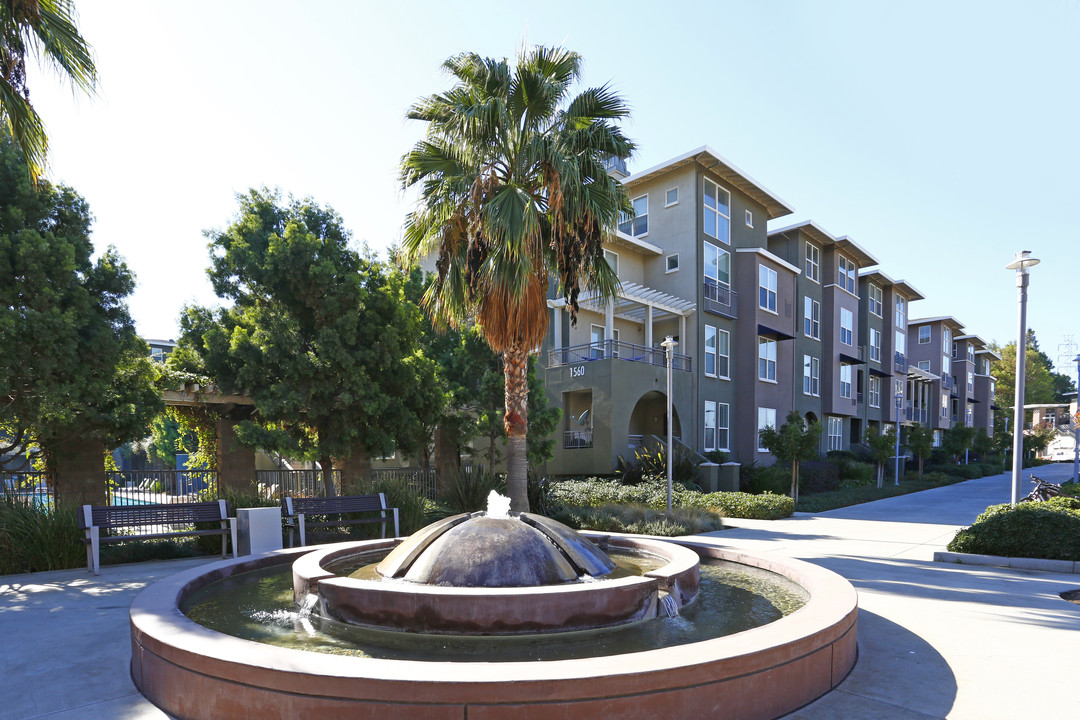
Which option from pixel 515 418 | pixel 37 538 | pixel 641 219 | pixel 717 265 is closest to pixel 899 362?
pixel 717 265

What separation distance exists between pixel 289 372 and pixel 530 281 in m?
5.61

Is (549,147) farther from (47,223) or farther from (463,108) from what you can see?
(47,223)

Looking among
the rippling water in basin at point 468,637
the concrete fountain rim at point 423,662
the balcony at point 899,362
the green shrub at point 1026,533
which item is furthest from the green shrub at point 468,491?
the balcony at point 899,362

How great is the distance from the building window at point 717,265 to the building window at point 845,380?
13465 millimetres

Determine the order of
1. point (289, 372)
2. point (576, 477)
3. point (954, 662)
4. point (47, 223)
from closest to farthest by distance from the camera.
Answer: point (954, 662)
point (47, 223)
point (289, 372)
point (576, 477)

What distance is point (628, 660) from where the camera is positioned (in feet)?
12.9

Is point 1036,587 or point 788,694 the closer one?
point 788,694

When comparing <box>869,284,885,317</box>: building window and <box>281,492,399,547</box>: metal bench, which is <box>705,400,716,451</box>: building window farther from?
<box>869,284,885,317</box>: building window

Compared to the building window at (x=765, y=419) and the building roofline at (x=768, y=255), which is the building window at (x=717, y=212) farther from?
the building window at (x=765, y=419)

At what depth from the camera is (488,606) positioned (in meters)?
5.31

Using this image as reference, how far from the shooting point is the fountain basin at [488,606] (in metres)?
5.33

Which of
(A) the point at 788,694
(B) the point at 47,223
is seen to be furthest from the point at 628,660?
(B) the point at 47,223

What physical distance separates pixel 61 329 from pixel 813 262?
33.8 meters

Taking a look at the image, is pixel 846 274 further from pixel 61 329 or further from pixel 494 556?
pixel 61 329
